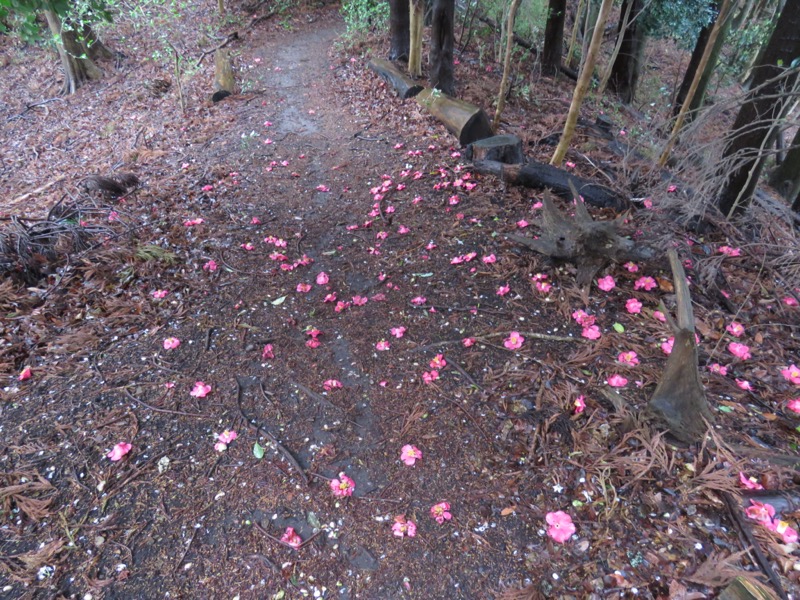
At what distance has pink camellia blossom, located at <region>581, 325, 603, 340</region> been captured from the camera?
9.73 feet

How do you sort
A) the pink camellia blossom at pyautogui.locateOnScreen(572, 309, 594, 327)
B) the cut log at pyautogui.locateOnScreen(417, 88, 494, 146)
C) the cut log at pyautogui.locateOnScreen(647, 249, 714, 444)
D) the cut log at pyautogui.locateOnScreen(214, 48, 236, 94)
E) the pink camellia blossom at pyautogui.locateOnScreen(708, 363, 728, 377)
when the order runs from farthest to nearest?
the cut log at pyautogui.locateOnScreen(214, 48, 236, 94) < the cut log at pyautogui.locateOnScreen(417, 88, 494, 146) < the pink camellia blossom at pyautogui.locateOnScreen(572, 309, 594, 327) < the pink camellia blossom at pyautogui.locateOnScreen(708, 363, 728, 377) < the cut log at pyautogui.locateOnScreen(647, 249, 714, 444)

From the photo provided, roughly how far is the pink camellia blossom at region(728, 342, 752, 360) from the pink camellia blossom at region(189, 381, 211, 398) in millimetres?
3449

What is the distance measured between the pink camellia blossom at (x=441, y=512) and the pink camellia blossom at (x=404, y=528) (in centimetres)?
11

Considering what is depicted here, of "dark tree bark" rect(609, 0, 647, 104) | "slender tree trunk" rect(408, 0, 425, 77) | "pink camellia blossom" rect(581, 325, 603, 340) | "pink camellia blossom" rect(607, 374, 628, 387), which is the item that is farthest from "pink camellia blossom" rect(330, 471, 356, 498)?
"dark tree bark" rect(609, 0, 647, 104)

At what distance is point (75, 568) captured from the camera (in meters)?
1.95

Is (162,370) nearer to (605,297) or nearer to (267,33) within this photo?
(605,297)

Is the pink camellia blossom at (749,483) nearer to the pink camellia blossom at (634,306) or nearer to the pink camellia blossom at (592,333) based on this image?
the pink camellia blossom at (592,333)

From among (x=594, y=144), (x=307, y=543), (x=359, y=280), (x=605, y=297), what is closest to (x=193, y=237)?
(x=359, y=280)

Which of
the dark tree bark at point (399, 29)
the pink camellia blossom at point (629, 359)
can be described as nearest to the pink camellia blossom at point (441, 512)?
the pink camellia blossom at point (629, 359)

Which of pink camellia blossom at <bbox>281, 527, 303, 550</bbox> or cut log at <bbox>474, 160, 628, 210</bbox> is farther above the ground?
cut log at <bbox>474, 160, 628, 210</bbox>

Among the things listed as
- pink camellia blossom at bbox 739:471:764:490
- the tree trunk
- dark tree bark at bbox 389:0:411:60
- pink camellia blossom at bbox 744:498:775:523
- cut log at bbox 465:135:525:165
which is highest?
dark tree bark at bbox 389:0:411:60

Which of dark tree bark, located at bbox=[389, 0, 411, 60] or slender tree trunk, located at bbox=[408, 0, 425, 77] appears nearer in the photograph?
slender tree trunk, located at bbox=[408, 0, 425, 77]

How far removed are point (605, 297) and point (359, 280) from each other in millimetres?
2014

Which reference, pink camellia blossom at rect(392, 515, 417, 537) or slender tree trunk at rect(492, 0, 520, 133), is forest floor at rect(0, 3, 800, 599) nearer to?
pink camellia blossom at rect(392, 515, 417, 537)
